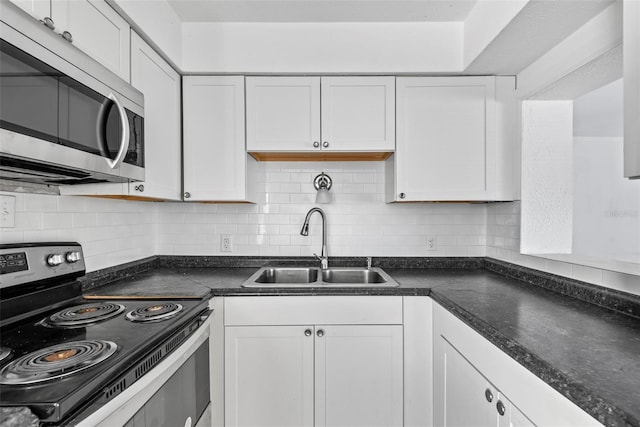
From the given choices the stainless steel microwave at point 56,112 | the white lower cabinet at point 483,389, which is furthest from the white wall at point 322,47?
the white lower cabinet at point 483,389

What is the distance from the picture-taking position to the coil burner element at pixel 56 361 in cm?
78

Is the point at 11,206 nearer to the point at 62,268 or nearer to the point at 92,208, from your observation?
the point at 62,268

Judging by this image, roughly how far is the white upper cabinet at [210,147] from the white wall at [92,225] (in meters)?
0.39

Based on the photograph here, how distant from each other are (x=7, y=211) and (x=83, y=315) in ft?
1.58

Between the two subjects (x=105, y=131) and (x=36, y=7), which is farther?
(x=105, y=131)

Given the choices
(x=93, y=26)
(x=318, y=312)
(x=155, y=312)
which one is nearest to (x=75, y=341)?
(x=155, y=312)

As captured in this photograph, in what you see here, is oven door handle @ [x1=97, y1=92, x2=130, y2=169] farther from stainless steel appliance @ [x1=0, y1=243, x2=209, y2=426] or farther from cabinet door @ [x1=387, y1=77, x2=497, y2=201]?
cabinet door @ [x1=387, y1=77, x2=497, y2=201]

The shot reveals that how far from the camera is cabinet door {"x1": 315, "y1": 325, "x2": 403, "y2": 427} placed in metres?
1.73

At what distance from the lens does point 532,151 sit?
76.5 inches

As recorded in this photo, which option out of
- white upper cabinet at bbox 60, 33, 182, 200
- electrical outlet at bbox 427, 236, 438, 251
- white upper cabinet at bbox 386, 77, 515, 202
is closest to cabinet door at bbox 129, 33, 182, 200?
white upper cabinet at bbox 60, 33, 182, 200

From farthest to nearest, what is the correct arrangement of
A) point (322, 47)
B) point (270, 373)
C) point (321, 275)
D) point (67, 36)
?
1. point (321, 275)
2. point (322, 47)
3. point (270, 373)
4. point (67, 36)

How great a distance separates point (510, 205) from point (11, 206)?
240 centimetres

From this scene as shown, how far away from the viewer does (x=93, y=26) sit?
4.28ft

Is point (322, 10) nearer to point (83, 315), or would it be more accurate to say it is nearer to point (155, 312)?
point (155, 312)
